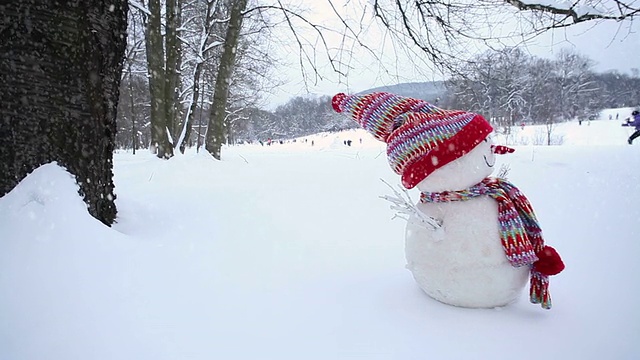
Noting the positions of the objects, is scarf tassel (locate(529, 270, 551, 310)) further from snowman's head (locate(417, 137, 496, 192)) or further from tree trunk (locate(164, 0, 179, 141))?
tree trunk (locate(164, 0, 179, 141))

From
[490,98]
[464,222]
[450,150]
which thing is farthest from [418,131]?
[490,98]

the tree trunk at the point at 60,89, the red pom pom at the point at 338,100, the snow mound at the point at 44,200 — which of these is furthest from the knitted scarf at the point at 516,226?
the tree trunk at the point at 60,89

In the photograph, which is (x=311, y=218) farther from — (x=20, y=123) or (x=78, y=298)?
(x=20, y=123)

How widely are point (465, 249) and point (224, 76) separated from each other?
7169 millimetres

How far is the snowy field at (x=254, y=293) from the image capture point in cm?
119

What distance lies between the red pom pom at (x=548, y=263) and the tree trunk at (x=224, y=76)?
23.7ft

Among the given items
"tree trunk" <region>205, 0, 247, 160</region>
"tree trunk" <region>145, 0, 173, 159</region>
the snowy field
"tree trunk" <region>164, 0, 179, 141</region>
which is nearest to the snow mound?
the snowy field

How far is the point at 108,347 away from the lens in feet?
3.72

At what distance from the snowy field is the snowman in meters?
0.12

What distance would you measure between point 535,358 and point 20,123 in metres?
2.49

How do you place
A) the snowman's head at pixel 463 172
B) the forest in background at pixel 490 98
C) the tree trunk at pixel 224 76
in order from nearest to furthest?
1. the snowman's head at pixel 463 172
2. the forest in background at pixel 490 98
3. the tree trunk at pixel 224 76

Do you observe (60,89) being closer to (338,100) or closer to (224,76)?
(338,100)

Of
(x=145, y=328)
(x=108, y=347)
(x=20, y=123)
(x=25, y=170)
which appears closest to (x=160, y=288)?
(x=145, y=328)

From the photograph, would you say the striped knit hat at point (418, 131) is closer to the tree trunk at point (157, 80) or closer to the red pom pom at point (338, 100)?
the red pom pom at point (338, 100)
